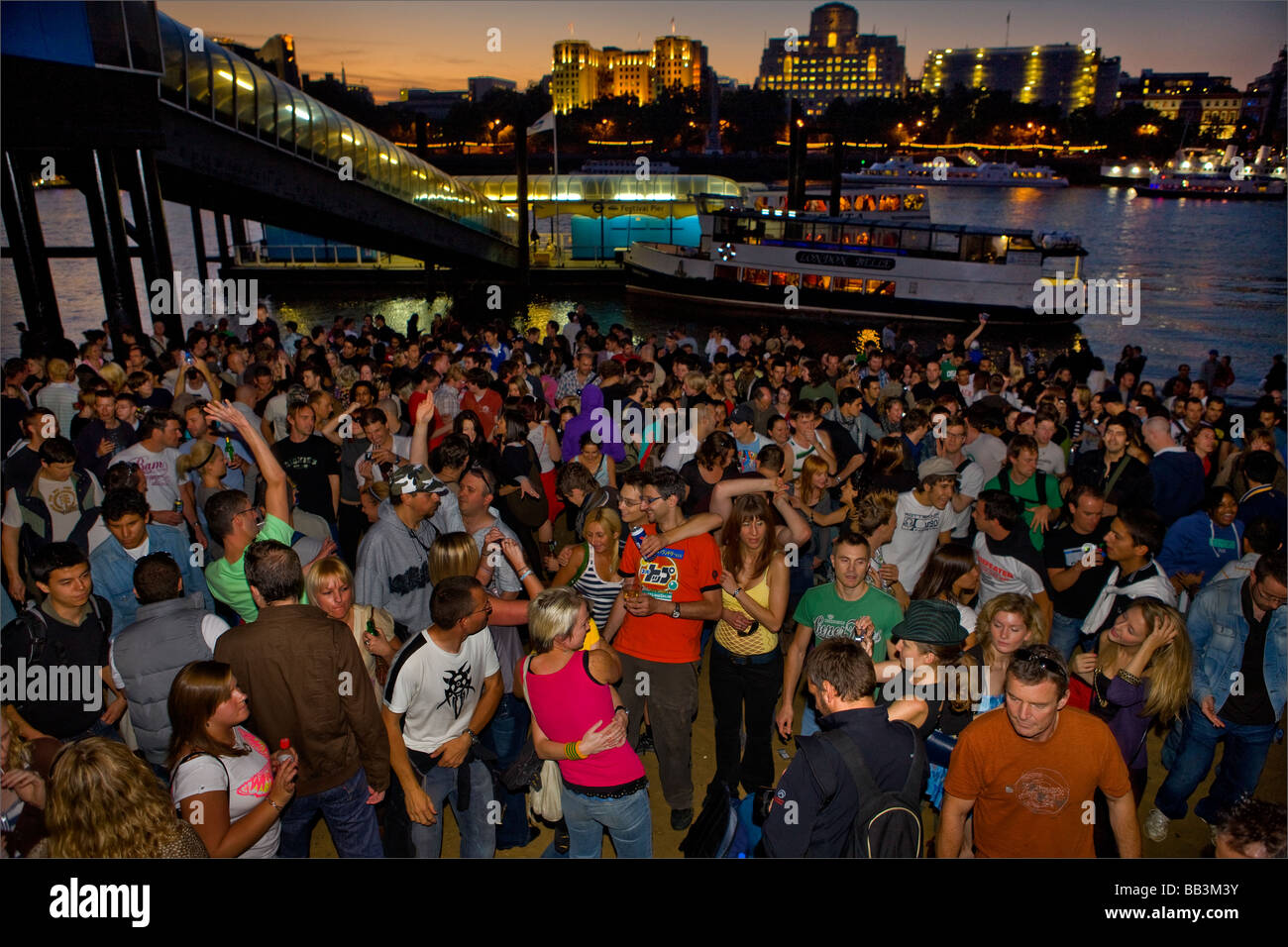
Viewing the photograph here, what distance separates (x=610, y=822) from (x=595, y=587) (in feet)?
4.78

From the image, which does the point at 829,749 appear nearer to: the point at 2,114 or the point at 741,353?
the point at 741,353

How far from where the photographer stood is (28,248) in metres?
15.9

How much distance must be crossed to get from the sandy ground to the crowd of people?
8cm

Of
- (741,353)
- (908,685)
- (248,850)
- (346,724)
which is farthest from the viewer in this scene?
(741,353)

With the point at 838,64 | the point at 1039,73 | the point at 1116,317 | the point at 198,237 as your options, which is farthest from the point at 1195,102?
the point at 198,237

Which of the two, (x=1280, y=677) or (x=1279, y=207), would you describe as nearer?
(x=1280, y=677)

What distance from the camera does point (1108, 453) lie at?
22.2 feet

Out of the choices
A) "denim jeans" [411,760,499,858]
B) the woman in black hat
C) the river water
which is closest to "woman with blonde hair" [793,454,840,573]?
the woman in black hat

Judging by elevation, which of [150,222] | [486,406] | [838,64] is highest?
[838,64]

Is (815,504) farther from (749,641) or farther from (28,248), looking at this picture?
(28,248)

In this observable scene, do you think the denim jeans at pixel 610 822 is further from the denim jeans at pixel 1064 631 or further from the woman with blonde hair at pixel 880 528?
the denim jeans at pixel 1064 631

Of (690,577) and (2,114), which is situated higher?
(2,114)

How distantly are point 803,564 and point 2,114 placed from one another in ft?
52.6

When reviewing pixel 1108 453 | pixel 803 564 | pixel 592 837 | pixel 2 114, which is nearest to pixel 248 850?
pixel 592 837
